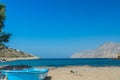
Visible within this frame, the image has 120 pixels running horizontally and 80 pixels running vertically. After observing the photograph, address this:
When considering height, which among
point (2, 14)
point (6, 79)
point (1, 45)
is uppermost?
point (2, 14)

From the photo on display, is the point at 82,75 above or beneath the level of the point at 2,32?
beneath

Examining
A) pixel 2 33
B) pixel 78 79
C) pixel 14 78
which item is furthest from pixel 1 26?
pixel 14 78

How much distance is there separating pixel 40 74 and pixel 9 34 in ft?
64.6

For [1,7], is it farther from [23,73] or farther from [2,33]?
[23,73]

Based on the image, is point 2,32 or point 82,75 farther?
point 2,32

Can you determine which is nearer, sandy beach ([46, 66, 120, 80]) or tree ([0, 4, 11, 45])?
sandy beach ([46, 66, 120, 80])

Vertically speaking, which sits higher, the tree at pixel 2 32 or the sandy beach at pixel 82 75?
the tree at pixel 2 32

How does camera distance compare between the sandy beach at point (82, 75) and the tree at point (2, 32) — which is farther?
the tree at point (2, 32)

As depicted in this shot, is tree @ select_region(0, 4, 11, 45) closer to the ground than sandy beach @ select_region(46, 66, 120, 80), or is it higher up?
higher up

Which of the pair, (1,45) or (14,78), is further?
(1,45)

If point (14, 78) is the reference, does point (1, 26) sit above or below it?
above

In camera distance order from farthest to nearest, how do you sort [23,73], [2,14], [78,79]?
[2,14]
[78,79]
[23,73]

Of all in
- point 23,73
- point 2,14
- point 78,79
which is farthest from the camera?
point 2,14

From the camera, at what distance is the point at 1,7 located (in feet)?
158
